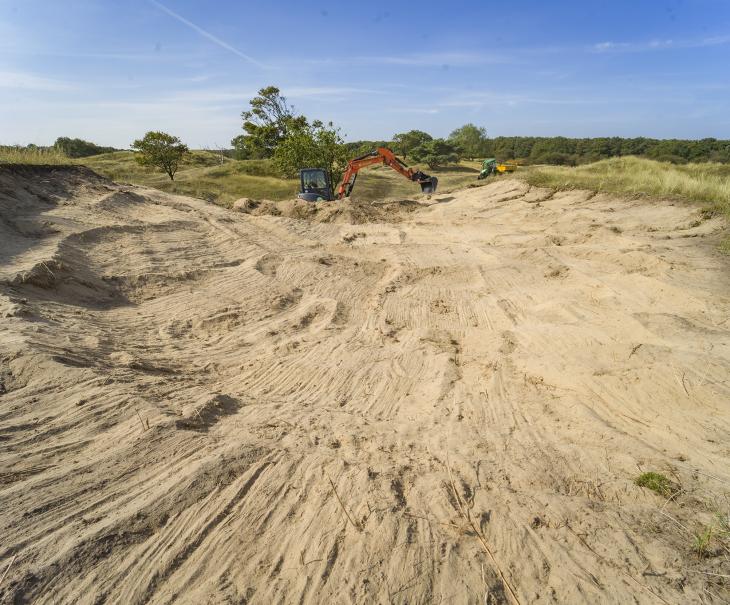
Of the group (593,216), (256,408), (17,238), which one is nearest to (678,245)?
(593,216)

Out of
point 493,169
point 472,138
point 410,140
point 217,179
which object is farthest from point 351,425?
point 472,138

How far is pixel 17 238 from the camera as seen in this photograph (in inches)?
296

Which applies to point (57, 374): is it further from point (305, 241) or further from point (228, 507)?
point (305, 241)

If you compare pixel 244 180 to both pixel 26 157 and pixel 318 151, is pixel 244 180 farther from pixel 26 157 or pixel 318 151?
pixel 26 157

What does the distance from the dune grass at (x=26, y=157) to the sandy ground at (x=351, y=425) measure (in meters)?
1.99

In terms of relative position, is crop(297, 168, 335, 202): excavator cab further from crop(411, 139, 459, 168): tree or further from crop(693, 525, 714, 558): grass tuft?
crop(411, 139, 459, 168): tree

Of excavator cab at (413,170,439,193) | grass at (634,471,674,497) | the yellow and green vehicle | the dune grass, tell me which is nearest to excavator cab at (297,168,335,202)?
excavator cab at (413,170,439,193)

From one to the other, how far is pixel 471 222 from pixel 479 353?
30.6 ft

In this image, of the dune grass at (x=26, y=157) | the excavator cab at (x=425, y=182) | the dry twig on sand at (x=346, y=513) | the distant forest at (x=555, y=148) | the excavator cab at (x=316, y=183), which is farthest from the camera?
the distant forest at (x=555, y=148)

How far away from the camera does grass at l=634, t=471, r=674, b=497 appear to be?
10.8 ft

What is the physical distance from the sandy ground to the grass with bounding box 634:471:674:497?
0.30 feet

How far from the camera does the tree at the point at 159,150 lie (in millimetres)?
28875

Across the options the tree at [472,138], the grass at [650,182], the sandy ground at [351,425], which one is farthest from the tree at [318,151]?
the tree at [472,138]

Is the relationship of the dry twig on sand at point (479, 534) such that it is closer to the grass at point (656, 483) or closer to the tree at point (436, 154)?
the grass at point (656, 483)
